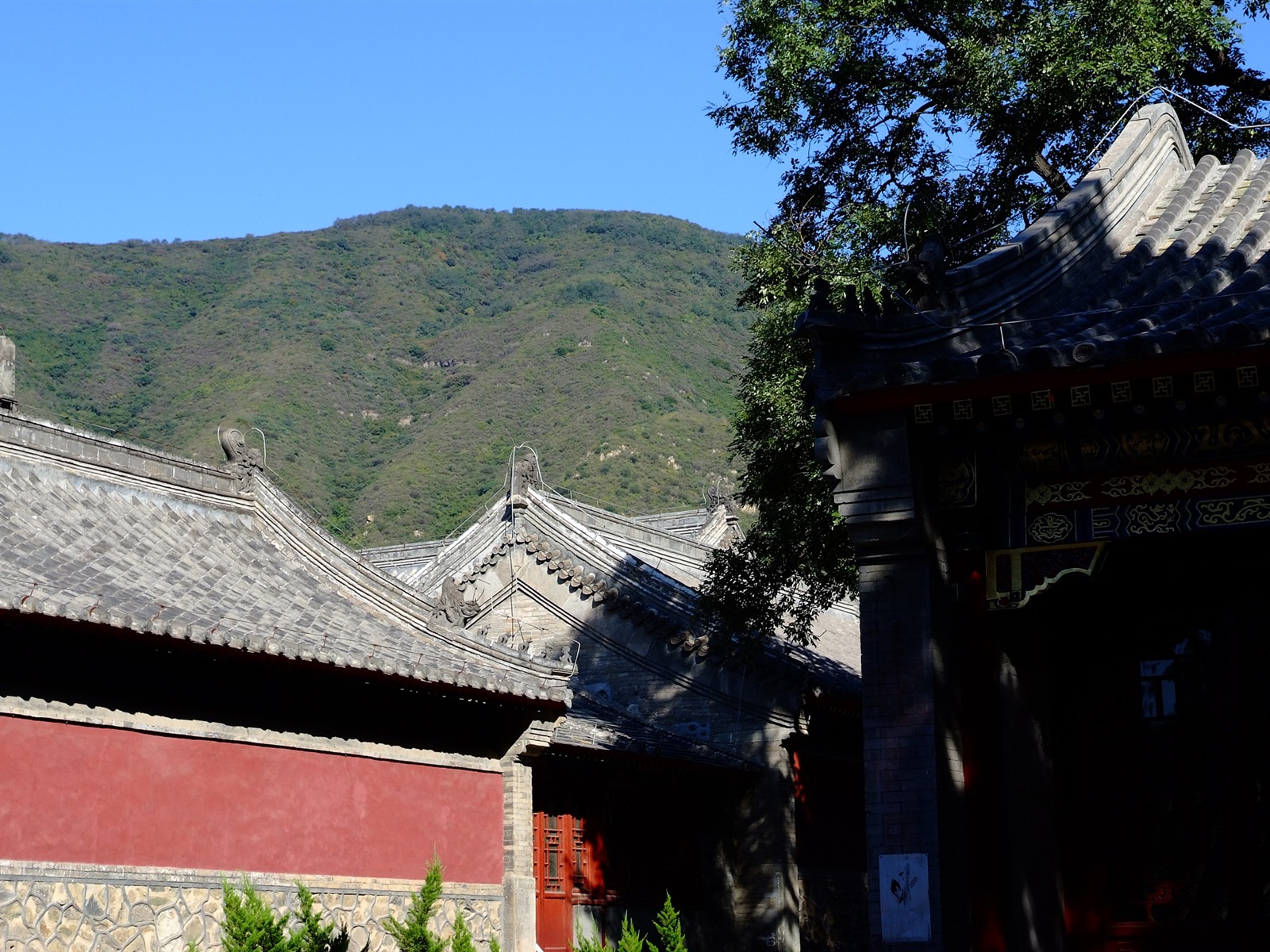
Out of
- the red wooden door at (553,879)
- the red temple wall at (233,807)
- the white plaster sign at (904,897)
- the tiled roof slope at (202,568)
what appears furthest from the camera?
the red wooden door at (553,879)

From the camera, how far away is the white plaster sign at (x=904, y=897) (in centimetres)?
916

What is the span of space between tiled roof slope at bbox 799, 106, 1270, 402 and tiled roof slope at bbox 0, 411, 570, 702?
22.1 feet

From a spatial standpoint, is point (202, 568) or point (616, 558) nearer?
point (202, 568)

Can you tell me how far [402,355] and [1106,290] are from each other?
66950 mm

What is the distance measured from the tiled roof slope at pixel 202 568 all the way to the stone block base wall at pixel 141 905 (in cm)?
207

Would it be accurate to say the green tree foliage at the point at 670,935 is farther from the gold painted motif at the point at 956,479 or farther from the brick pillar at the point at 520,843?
the brick pillar at the point at 520,843

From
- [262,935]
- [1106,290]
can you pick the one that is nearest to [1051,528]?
[1106,290]

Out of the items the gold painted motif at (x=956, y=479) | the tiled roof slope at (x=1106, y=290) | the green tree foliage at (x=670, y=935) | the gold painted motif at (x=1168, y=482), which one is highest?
the tiled roof slope at (x=1106, y=290)

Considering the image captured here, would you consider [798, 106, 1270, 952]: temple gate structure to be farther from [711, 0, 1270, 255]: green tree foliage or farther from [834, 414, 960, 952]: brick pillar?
[711, 0, 1270, 255]: green tree foliage

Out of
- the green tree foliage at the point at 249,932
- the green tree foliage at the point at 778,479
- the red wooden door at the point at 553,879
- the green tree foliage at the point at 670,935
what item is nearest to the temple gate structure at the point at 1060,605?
the green tree foliage at the point at 670,935

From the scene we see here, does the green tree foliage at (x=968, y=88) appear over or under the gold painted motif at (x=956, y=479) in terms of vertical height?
over

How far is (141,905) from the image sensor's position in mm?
13789

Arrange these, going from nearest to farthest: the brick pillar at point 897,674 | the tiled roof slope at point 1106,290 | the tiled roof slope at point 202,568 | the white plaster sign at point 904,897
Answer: the tiled roof slope at point 1106,290
the white plaster sign at point 904,897
the brick pillar at point 897,674
the tiled roof slope at point 202,568

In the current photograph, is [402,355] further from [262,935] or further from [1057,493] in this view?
[1057,493]
